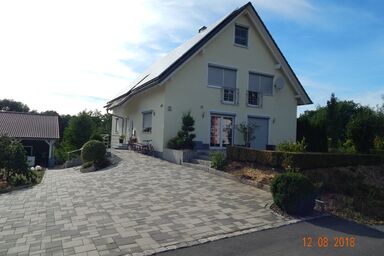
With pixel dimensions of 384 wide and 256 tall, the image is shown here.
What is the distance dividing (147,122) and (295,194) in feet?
47.9

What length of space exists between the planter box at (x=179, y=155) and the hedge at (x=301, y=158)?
237cm

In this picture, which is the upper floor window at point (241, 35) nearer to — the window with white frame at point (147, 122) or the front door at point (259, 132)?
the front door at point (259, 132)

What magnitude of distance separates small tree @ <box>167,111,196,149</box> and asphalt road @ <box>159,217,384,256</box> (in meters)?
10.2

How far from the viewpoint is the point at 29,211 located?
816 cm

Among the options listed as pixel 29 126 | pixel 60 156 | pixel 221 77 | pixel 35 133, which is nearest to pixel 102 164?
pixel 221 77

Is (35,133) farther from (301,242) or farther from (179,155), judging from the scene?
(301,242)

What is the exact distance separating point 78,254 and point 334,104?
47.5m

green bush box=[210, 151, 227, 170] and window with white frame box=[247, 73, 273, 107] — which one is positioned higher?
window with white frame box=[247, 73, 273, 107]

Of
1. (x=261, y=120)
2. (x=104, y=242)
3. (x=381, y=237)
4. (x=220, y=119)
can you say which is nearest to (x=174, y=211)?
(x=104, y=242)

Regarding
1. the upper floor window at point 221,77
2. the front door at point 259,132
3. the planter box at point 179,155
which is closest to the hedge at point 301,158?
the planter box at point 179,155

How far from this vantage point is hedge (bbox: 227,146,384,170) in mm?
11516

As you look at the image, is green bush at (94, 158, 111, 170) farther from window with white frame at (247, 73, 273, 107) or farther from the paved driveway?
window with white frame at (247, 73, 273, 107)

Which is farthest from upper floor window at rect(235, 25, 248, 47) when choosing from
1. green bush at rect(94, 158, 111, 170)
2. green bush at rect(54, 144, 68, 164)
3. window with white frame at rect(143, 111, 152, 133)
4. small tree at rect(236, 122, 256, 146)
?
green bush at rect(54, 144, 68, 164)

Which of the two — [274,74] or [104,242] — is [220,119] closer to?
[274,74]
